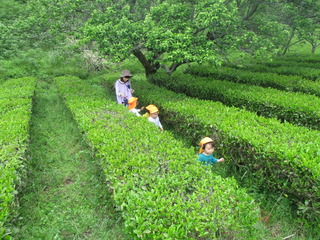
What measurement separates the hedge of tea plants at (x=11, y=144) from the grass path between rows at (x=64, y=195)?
41cm

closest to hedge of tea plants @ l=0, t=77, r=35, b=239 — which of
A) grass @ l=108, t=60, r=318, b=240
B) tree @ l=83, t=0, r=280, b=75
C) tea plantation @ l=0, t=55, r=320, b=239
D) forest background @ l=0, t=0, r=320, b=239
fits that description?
tea plantation @ l=0, t=55, r=320, b=239

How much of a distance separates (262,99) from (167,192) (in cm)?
513

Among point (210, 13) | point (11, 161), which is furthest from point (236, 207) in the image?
point (210, 13)

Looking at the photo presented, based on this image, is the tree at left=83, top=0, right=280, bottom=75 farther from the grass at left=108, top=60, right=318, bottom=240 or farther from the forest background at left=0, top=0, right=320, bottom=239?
the grass at left=108, top=60, right=318, bottom=240

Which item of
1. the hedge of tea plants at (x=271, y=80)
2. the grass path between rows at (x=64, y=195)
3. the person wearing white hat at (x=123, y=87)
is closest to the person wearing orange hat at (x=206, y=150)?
the grass path between rows at (x=64, y=195)

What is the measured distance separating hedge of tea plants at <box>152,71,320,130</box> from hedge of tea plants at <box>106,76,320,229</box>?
1.37m

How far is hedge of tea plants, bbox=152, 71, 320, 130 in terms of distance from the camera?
19.8 feet

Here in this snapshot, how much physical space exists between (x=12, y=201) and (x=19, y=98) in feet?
18.1

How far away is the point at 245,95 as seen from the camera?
7.26 meters

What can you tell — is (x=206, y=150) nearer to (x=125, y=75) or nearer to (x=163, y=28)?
(x=125, y=75)

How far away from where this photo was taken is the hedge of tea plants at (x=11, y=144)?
10.2 ft

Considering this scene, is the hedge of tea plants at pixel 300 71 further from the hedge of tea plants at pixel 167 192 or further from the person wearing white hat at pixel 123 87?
the hedge of tea plants at pixel 167 192

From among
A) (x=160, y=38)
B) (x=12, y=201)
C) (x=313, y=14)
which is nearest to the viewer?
(x=12, y=201)

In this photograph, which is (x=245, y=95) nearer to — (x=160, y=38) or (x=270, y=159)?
(x=160, y=38)
